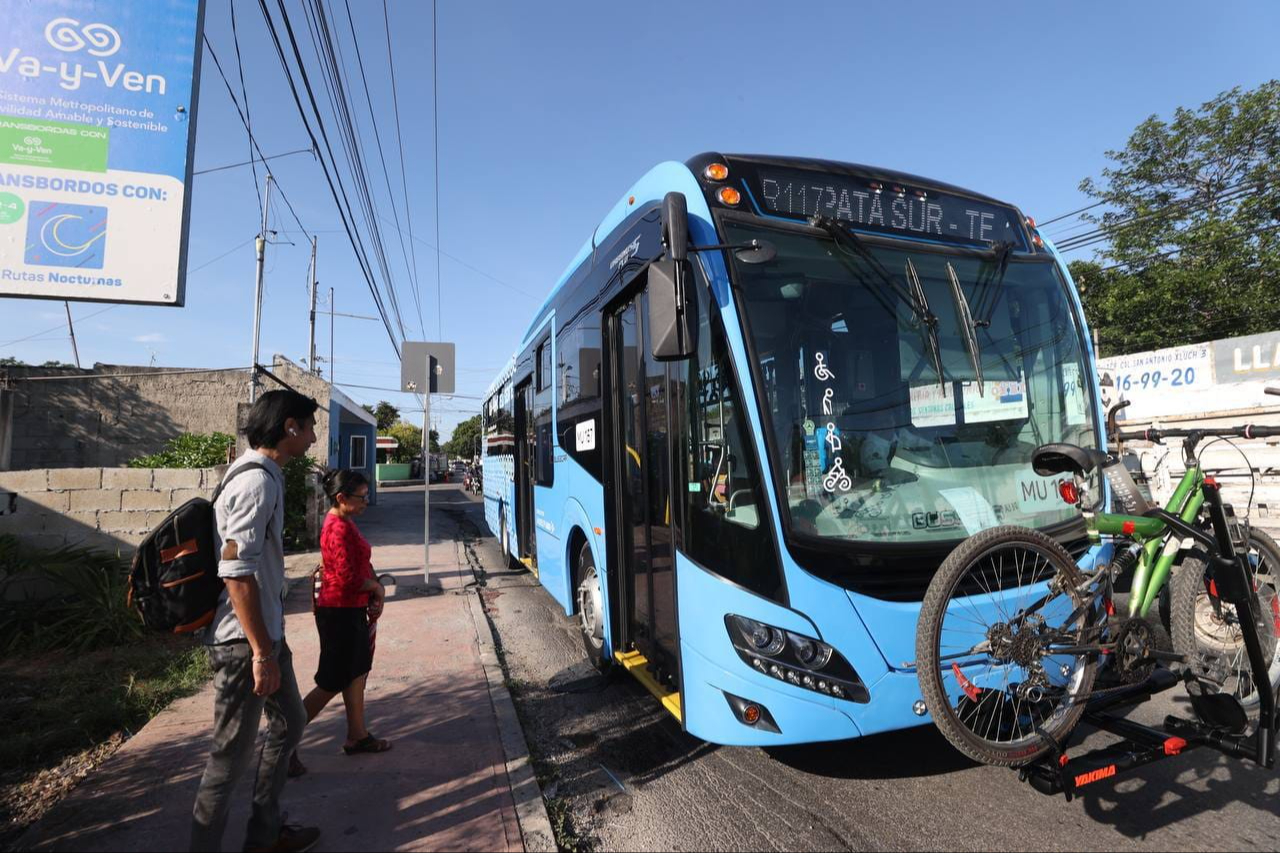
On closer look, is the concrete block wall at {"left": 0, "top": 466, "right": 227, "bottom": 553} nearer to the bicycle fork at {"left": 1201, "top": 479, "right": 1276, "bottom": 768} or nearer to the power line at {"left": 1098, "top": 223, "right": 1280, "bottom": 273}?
the bicycle fork at {"left": 1201, "top": 479, "right": 1276, "bottom": 768}

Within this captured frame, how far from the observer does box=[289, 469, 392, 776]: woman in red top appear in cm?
392

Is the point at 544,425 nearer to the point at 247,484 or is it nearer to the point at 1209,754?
the point at 247,484

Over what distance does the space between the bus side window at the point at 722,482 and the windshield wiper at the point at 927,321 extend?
3.61 feet

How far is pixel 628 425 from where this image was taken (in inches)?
177

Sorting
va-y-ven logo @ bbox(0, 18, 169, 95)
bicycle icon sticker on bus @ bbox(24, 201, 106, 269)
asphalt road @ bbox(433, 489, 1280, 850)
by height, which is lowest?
asphalt road @ bbox(433, 489, 1280, 850)

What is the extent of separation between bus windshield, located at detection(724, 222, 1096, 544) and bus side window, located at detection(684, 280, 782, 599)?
149mm

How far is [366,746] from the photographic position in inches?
163

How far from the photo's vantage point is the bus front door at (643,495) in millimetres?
3945

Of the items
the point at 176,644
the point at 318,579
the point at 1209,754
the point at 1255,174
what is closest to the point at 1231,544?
the point at 1209,754

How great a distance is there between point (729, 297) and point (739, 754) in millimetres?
2642

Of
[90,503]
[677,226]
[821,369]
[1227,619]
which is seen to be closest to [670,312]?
[677,226]

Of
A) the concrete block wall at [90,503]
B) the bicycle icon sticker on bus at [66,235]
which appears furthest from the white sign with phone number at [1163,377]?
the bicycle icon sticker on bus at [66,235]

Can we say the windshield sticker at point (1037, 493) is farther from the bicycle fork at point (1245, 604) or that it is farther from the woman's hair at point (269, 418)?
the woman's hair at point (269, 418)

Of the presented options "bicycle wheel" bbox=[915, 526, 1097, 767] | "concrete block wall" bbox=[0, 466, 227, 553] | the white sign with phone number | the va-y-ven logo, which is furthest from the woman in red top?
Answer: the white sign with phone number
